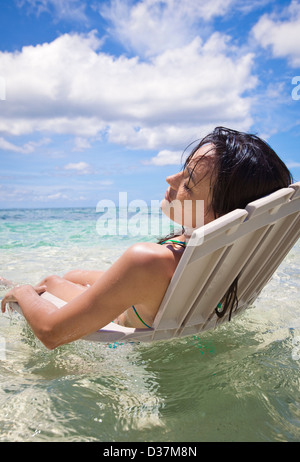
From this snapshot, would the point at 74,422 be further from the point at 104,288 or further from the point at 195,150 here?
the point at 195,150

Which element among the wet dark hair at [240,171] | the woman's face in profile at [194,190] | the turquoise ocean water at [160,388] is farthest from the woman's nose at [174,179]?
the turquoise ocean water at [160,388]

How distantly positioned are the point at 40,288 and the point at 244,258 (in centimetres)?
155

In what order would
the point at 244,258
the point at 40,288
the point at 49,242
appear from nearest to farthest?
the point at 244,258 < the point at 40,288 < the point at 49,242

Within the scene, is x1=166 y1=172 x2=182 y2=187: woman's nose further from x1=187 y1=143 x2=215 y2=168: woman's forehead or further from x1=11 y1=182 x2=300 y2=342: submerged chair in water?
x1=11 y1=182 x2=300 y2=342: submerged chair in water

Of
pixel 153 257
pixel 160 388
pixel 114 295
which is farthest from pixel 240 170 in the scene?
pixel 160 388

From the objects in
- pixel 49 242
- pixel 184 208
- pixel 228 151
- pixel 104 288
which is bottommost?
pixel 49 242

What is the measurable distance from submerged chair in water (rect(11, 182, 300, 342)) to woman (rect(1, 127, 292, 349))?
0.30 feet

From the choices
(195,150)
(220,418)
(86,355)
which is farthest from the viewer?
(86,355)

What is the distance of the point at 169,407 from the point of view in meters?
1.68

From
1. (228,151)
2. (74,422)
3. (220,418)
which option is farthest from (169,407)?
(228,151)

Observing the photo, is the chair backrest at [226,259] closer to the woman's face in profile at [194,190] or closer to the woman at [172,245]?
the woman at [172,245]

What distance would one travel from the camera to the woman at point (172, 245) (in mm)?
1646

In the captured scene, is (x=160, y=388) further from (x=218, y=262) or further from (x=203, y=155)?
(x=203, y=155)

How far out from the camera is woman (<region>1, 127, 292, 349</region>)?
5.40 ft
